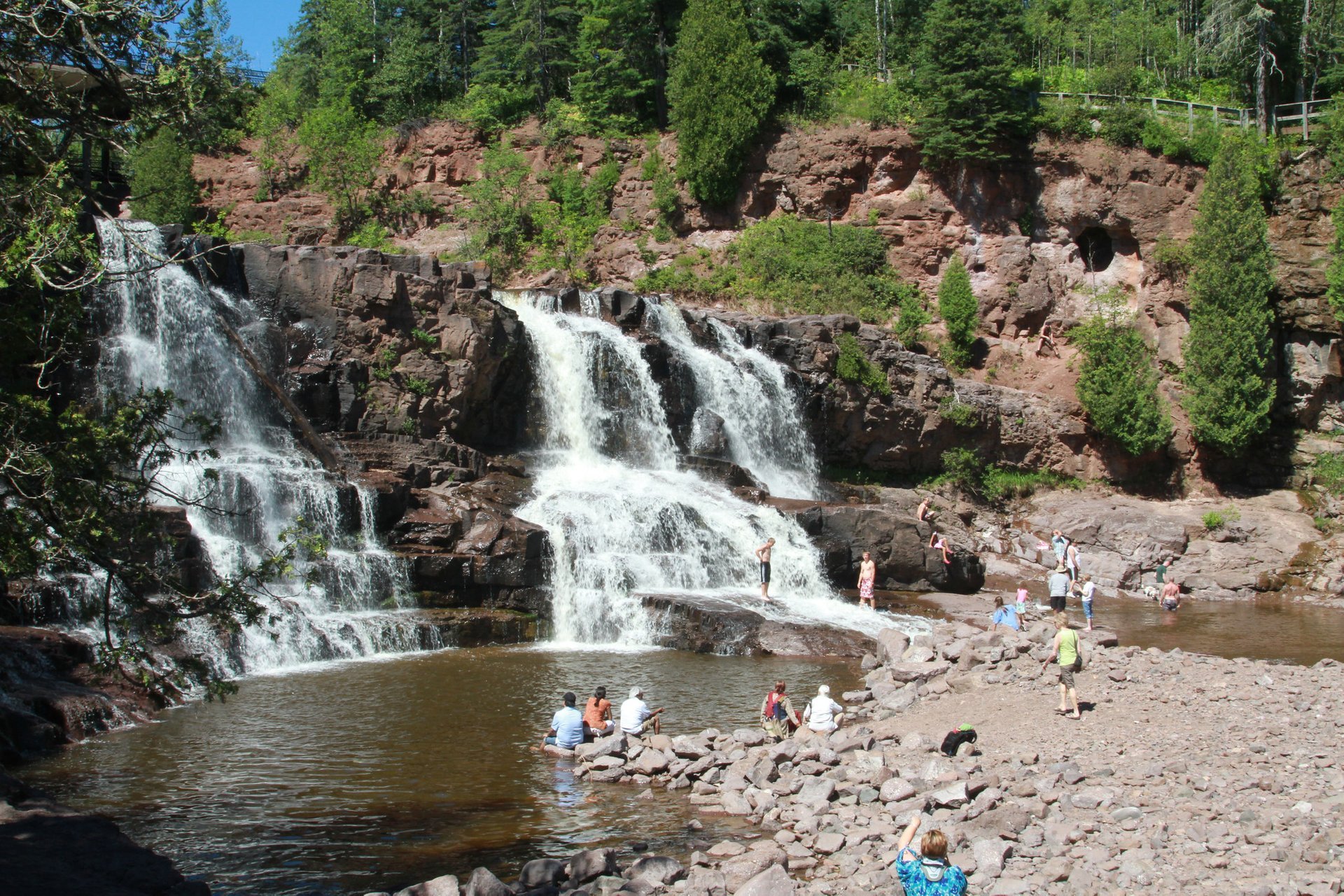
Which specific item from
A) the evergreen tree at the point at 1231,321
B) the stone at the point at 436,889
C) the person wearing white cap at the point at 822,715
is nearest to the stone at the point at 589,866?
the stone at the point at 436,889

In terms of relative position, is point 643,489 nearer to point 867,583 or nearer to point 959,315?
point 867,583

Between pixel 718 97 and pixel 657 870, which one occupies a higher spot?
pixel 718 97

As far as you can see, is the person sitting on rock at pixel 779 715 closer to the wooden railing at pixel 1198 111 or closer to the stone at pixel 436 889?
the stone at pixel 436 889

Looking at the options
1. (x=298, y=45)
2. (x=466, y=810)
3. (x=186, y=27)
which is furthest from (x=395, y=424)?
(x=298, y=45)

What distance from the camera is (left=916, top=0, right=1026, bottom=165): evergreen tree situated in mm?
37000

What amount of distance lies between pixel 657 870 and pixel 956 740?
13.9 feet

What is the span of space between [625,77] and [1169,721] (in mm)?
38764

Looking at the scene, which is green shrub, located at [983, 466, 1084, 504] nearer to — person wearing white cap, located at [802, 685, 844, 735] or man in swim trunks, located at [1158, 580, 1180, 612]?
man in swim trunks, located at [1158, 580, 1180, 612]

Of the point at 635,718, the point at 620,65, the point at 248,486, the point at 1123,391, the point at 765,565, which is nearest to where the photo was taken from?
the point at 635,718

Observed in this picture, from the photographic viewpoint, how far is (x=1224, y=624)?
22.7 m

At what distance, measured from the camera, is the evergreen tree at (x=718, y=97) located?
4056 cm

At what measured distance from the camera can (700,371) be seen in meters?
30.0

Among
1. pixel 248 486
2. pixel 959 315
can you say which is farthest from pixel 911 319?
pixel 248 486

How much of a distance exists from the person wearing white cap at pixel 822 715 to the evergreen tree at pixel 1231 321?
992 inches
